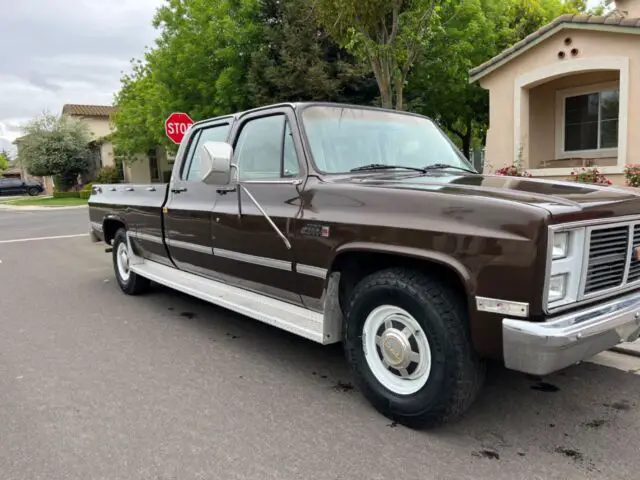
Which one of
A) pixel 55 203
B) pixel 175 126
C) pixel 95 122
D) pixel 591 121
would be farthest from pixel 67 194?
pixel 591 121

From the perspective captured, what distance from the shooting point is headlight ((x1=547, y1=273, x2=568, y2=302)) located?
2.71 metres

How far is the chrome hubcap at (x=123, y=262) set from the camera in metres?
6.86

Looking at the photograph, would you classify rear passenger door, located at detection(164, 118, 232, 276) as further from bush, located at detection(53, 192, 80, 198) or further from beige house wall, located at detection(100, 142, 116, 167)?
Result: beige house wall, located at detection(100, 142, 116, 167)

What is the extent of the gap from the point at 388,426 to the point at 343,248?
3.58ft

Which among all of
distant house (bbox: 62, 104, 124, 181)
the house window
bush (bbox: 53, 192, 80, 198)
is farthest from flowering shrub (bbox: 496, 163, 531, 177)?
distant house (bbox: 62, 104, 124, 181)

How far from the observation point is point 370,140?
14.0ft

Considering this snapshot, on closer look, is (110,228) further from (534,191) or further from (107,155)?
(107,155)

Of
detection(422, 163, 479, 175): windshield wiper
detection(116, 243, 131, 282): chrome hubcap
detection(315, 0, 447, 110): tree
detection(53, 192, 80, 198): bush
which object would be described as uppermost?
detection(315, 0, 447, 110): tree

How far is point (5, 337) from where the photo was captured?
206 inches

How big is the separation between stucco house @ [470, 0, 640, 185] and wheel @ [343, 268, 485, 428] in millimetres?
7825

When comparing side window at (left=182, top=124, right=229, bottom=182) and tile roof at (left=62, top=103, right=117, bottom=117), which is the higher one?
tile roof at (left=62, top=103, right=117, bottom=117)

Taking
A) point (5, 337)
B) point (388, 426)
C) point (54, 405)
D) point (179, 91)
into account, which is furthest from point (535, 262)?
point (179, 91)

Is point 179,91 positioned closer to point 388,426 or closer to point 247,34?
point 247,34

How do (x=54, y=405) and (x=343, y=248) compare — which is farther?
(x=54, y=405)
